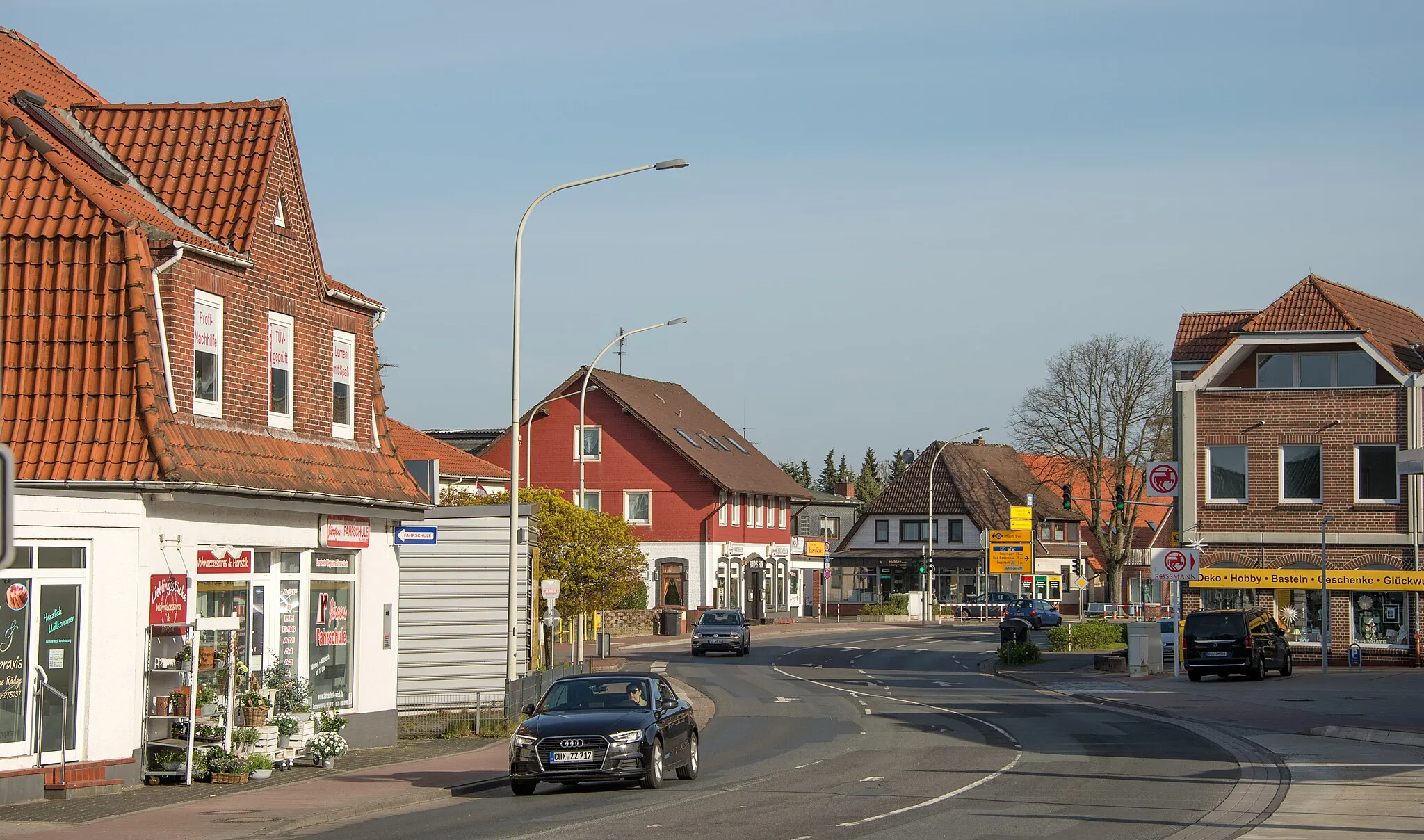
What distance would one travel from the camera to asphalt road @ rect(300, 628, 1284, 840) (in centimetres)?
1528

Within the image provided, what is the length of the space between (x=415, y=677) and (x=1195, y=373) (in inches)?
1273

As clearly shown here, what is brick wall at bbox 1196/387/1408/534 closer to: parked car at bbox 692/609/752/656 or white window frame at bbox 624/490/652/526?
parked car at bbox 692/609/752/656

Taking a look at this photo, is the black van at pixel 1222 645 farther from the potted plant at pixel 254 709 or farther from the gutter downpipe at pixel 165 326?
the gutter downpipe at pixel 165 326

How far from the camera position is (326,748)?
68.4ft

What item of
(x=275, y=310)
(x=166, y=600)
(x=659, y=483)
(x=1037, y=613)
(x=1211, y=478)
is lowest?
(x=1037, y=613)

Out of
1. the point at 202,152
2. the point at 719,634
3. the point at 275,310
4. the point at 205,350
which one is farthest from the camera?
the point at 719,634

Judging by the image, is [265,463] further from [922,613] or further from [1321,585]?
[922,613]

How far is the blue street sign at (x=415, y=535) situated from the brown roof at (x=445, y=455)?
37.0 metres

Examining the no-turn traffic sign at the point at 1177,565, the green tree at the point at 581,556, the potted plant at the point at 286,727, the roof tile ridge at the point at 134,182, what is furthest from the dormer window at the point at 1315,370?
the potted plant at the point at 286,727

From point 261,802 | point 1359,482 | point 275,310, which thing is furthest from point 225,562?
point 1359,482

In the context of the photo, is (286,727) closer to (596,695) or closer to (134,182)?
(596,695)

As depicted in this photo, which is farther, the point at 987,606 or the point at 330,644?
the point at 987,606

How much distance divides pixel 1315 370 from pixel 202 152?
119 ft

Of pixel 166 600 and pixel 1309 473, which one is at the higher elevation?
pixel 1309 473
